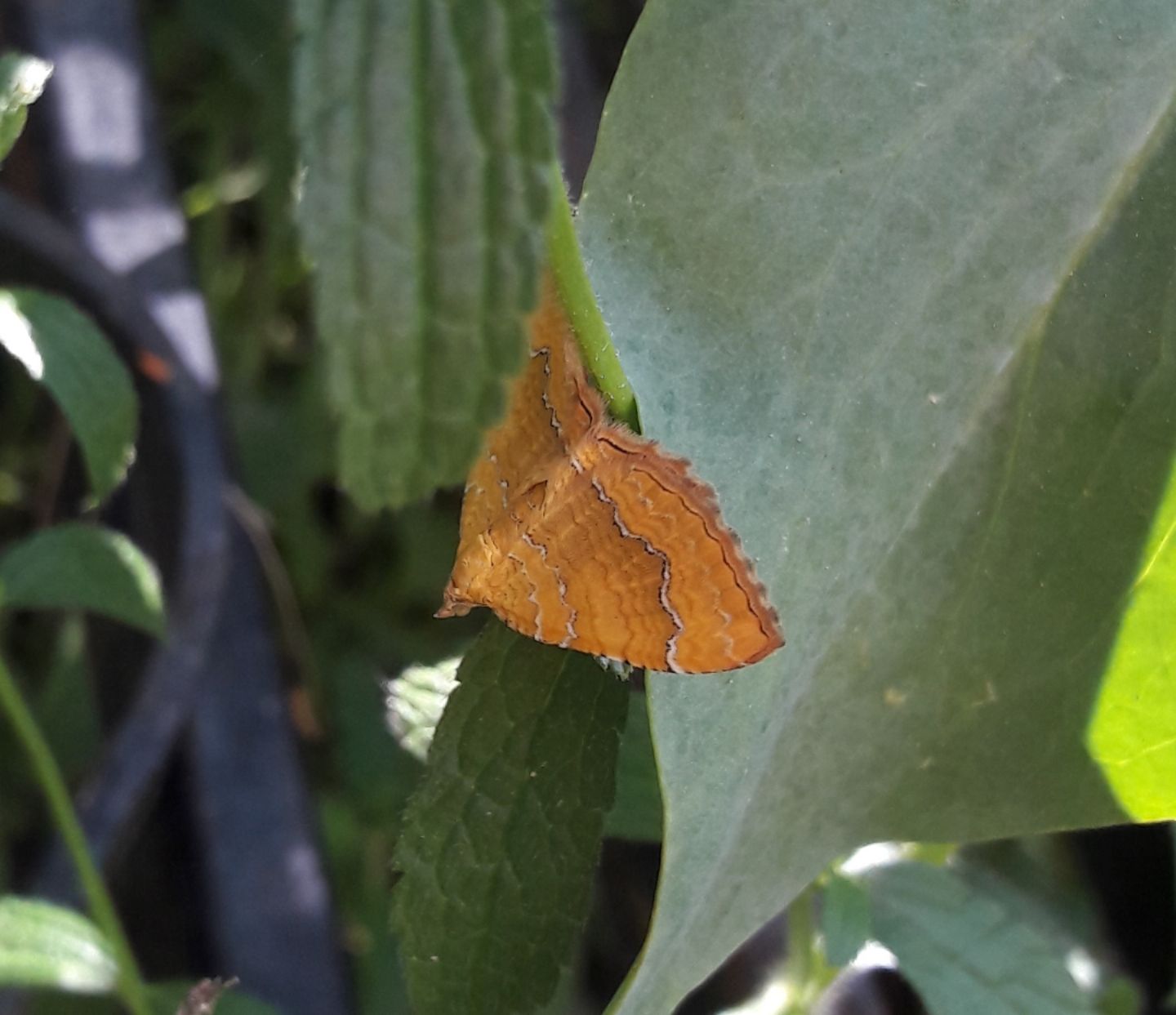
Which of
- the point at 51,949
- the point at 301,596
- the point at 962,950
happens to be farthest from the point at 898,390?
the point at 301,596

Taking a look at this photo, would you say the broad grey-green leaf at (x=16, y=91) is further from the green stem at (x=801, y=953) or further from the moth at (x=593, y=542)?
the green stem at (x=801, y=953)

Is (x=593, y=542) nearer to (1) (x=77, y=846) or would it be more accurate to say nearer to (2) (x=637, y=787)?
(2) (x=637, y=787)

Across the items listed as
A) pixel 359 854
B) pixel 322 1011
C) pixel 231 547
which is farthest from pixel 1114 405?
pixel 359 854

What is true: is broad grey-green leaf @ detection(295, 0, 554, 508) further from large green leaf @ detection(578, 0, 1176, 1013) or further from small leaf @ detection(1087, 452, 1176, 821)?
small leaf @ detection(1087, 452, 1176, 821)

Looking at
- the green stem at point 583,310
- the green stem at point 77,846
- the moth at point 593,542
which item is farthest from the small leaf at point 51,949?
the green stem at point 583,310

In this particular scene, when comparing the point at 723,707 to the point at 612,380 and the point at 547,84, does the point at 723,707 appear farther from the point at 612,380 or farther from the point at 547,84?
the point at 547,84

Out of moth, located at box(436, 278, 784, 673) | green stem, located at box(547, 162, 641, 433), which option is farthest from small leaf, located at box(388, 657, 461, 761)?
green stem, located at box(547, 162, 641, 433)

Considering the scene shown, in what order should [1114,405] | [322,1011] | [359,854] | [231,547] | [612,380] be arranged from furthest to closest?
[359,854], [231,547], [322,1011], [1114,405], [612,380]
